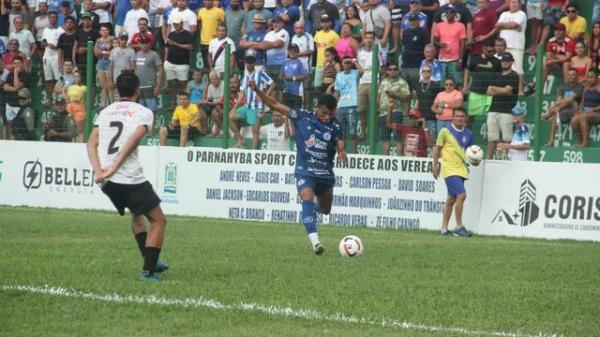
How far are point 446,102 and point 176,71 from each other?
661 cm

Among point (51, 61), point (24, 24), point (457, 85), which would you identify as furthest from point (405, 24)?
point (24, 24)

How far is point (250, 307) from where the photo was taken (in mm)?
9664

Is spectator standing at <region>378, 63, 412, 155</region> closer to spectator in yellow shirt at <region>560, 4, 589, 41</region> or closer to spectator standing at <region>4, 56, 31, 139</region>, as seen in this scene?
spectator in yellow shirt at <region>560, 4, 589, 41</region>

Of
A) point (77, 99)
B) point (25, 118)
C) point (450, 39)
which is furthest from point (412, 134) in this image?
point (25, 118)

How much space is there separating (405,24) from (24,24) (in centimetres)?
1034

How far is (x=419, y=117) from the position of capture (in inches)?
850

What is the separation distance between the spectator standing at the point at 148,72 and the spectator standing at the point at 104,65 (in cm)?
68

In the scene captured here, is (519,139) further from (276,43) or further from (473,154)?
(276,43)

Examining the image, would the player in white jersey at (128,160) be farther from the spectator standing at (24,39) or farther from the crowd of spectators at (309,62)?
the spectator standing at (24,39)

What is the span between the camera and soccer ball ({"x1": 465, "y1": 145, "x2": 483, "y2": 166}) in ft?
66.6

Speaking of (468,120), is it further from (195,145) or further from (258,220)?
(195,145)

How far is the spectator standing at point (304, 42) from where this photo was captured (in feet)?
79.3

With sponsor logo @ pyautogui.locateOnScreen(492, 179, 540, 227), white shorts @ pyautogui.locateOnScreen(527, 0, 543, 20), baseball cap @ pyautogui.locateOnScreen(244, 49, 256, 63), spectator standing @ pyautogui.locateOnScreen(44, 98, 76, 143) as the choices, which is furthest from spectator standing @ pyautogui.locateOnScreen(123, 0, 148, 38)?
sponsor logo @ pyautogui.locateOnScreen(492, 179, 540, 227)

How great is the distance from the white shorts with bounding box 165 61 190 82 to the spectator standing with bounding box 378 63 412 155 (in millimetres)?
4782
